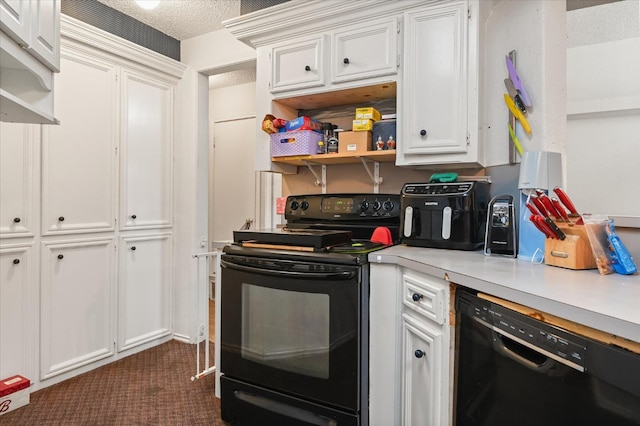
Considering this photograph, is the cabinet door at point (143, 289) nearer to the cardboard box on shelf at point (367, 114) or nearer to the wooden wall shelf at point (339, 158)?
the wooden wall shelf at point (339, 158)

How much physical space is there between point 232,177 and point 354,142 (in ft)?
8.28

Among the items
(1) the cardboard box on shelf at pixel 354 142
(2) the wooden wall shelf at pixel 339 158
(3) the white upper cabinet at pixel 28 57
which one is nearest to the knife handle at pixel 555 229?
(2) the wooden wall shelf at pixel 339 158

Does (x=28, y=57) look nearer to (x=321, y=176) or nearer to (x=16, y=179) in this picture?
(x=16, y=179)

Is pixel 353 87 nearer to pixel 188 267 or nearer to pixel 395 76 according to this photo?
pixel 395 76

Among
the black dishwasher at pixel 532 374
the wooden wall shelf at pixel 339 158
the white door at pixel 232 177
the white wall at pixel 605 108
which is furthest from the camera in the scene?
the white door at pixel 232 177

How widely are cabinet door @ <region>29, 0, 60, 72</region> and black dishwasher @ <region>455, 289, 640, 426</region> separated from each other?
1630mm

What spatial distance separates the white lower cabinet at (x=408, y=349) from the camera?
50.4 inches

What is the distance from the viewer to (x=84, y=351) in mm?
2463

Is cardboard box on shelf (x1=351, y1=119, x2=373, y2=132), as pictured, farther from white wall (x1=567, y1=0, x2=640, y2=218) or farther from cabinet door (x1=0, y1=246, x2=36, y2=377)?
cabinet door (x1=0, y1=246, x2=36, y2=377)

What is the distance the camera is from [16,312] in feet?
6.99

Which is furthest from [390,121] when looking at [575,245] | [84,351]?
[84,351]

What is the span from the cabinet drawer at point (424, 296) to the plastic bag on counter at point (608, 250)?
471 millimetres

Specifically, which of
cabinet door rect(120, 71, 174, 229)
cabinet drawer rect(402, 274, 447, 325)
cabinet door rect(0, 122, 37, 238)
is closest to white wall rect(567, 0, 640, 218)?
cabinet drawer rect(402, 274, 447, 325)

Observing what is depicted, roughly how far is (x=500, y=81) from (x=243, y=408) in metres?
1.99
